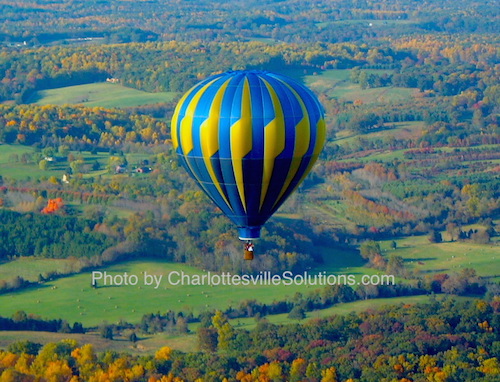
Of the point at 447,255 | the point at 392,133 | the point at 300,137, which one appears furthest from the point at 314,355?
the point at 392,133

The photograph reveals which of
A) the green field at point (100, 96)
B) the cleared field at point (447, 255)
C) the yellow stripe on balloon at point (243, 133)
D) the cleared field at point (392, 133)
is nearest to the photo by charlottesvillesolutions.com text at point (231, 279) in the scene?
the cleared field at point (447, 255)

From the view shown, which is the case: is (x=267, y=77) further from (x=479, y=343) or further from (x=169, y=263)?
(x=169, y=263)

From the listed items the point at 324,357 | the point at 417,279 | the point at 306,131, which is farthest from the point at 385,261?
the point at 306,131

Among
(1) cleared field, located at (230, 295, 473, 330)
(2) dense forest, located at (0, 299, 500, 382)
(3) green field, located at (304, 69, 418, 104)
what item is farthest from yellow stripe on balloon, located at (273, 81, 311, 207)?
(3) green field, located at (304, 69, 418, 104)

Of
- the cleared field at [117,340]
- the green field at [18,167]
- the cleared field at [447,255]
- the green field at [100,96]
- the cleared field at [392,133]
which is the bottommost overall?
the cleared field at [117,340]

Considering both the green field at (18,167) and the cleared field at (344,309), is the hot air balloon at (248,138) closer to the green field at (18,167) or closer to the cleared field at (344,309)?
the cleared field at (344,309)

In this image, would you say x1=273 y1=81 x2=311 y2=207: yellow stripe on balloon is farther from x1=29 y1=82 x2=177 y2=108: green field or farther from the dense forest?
x1=29 y1=82 x2=177 y2=108: green field
